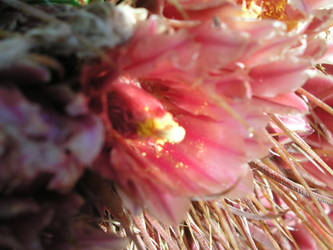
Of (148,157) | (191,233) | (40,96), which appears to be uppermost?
(40,96)

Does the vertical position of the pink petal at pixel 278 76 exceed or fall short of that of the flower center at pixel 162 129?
it exceeds it

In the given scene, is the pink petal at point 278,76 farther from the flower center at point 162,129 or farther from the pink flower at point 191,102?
the flower center at point 162,129

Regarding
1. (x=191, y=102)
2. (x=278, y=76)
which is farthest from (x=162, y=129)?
(x=278, y=76)

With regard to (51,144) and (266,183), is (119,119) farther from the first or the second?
(266,183)

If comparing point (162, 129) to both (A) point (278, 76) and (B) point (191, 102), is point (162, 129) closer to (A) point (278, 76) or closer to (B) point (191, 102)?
(B) point (191, 102)

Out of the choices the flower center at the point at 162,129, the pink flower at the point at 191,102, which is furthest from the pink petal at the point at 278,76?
the flower center at the point at 162,129

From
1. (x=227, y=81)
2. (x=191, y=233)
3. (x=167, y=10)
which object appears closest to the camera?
(x=227, y=81)

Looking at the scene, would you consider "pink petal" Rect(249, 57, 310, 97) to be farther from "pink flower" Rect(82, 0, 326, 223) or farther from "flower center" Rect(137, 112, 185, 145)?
"flower center" Rect(137, 112, 185, 145)

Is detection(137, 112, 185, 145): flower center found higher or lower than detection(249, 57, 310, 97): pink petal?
lower

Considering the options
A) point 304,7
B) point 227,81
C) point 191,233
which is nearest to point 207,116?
point 227,81

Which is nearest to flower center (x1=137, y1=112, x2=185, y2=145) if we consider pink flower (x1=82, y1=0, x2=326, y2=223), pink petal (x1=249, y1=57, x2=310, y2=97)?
pink flower (x1=82, y1=0, x2=326, y2=223)

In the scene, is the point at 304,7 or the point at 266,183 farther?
the point at 266,183
